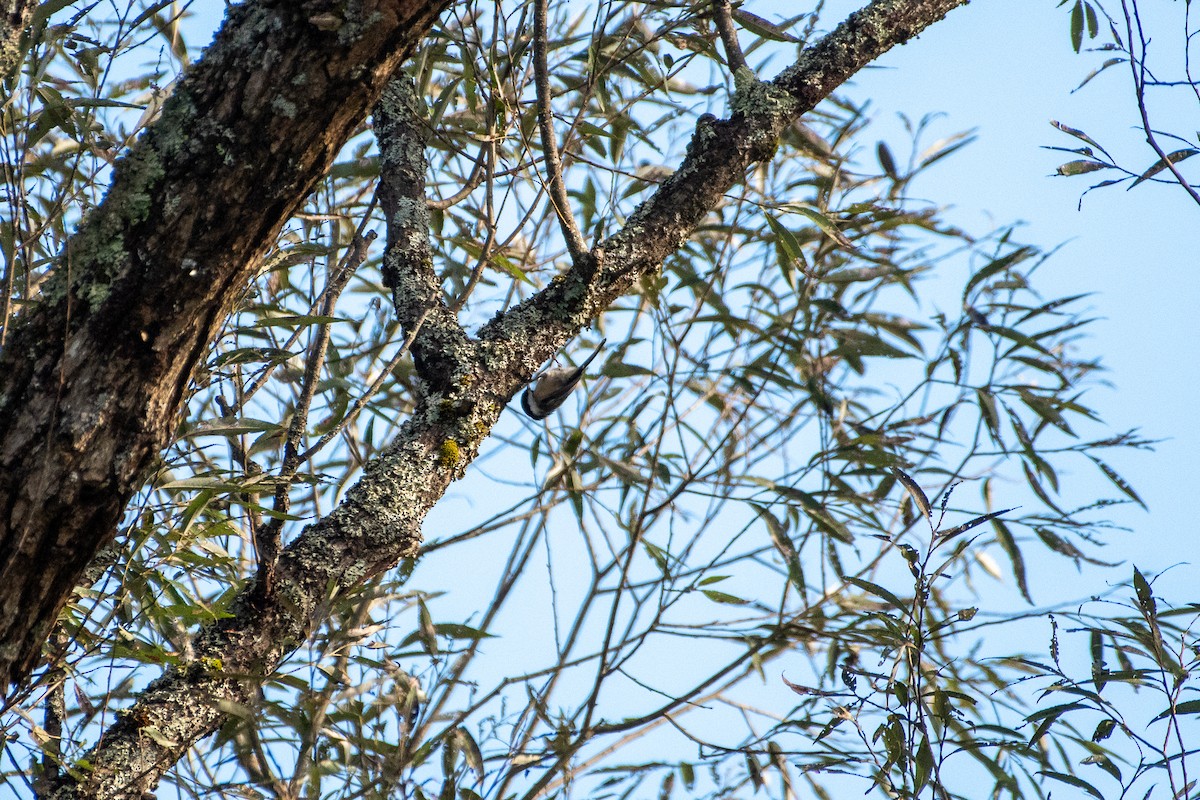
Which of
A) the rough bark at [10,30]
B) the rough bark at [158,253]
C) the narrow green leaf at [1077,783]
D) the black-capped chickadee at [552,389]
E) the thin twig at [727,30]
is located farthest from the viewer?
the black-capped chickadee at [552,389]

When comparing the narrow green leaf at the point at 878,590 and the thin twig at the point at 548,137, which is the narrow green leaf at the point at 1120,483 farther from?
the thin twig at the point at 548,137

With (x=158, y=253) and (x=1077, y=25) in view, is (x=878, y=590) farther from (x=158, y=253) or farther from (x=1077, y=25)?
(x=1077, y=25)

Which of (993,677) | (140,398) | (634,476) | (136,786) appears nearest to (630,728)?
(634,476)

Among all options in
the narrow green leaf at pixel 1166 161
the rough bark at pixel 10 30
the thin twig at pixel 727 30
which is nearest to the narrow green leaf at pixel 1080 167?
the narrow green leaf at pixel 1166 161

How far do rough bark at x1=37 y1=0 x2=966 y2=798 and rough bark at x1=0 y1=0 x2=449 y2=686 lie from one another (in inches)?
6.9

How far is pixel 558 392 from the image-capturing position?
1.71 m

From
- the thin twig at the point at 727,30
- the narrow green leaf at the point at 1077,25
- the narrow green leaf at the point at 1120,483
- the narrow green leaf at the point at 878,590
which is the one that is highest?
the narrow green leaf at the point at 1077,25

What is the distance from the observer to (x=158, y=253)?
2.86 ft


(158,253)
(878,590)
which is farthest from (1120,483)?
(158,253)

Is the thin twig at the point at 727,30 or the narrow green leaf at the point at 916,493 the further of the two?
the thin twig at the point at 727,30

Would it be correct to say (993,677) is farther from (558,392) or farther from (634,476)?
(558,392)

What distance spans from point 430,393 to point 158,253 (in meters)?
0.42

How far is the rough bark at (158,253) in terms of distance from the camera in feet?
2.82

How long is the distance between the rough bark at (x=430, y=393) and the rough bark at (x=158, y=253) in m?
0.18
